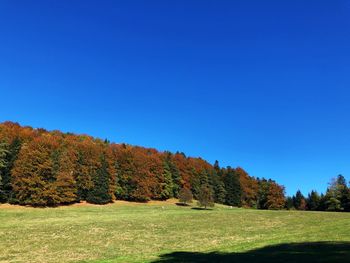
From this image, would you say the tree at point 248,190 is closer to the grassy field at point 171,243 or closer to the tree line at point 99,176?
the tree line at point 99,176

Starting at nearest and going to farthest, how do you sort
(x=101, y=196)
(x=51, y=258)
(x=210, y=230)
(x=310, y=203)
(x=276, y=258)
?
(x=276, y=258) → (x=51, y=258) → (x=210, y=230) → (x=101, y=196) → (x=310, y=203)

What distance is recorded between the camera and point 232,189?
126m

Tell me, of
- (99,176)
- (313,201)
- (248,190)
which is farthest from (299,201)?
(99,176)

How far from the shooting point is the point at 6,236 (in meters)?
36.4

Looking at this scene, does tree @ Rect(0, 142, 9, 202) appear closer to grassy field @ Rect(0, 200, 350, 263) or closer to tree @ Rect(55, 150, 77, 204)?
tree @ Rect(55, 150, 77, 204)

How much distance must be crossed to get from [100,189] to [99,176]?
3.57 metres

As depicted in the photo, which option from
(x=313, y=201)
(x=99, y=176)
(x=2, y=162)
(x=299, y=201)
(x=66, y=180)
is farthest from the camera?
(x=299, y=201)

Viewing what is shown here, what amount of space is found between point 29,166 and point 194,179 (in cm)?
5565

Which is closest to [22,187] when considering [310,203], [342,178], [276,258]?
[276,258]

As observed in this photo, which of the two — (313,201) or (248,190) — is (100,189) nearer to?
(248,190)

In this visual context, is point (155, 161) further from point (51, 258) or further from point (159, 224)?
point (51, 258)

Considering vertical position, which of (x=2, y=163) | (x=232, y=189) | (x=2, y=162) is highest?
(x=232, y=189)

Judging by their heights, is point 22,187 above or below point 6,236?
above

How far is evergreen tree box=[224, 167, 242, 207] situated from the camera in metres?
124
